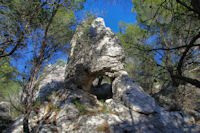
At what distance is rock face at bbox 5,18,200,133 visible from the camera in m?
4.62

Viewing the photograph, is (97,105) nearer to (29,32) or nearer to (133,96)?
(133,96)

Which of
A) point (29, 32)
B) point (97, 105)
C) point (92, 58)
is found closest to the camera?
point (29, 32)

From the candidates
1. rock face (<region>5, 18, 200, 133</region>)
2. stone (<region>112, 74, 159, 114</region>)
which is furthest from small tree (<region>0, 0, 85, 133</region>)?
stone (<region>112, 74, 159, 114</region>)

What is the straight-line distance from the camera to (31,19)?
5.27 m

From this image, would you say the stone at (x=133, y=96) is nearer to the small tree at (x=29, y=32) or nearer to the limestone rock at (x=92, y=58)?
the limestone rock at (x=92, y=58)

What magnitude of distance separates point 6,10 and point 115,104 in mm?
6118

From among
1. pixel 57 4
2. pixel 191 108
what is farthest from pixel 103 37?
pixel 191 108

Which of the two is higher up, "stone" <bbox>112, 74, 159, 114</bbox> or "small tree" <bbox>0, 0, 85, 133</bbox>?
"small tree" <bbox>0, 0, 85, 133</bbox>

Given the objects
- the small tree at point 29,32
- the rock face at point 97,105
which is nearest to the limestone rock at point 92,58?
the rock face at point 97,105

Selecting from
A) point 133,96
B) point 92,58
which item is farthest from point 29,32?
point 133,96

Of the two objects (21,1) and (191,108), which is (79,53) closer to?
(21,1)

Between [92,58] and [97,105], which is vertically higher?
[92,58]

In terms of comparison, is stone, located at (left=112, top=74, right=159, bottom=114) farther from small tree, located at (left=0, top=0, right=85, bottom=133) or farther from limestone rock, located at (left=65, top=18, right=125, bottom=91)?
small tree, located at (left=0, top=0, right=85, bottom=133)

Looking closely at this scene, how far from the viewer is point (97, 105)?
7008mm
